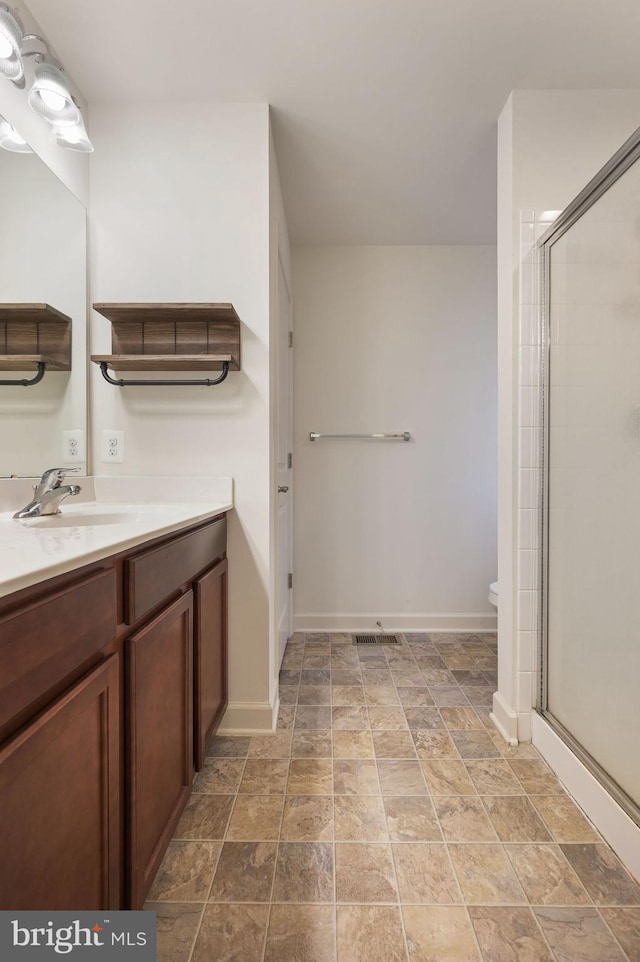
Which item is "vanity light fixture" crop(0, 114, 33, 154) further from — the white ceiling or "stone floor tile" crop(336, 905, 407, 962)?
"stone floor tile" crop(336, 905, 407, 962)

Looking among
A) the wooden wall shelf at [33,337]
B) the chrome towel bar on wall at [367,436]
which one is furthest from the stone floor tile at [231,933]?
the chrome towel bar on wall at [367,436]

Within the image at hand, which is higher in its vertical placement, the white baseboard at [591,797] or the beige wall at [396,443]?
the beige wall at [396,443]

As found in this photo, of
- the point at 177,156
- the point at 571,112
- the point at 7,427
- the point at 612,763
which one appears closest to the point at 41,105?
the point at 177,156

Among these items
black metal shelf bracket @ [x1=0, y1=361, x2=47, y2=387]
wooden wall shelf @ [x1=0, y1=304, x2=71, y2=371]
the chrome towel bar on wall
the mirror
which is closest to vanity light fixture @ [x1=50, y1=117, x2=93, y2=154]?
the mirror

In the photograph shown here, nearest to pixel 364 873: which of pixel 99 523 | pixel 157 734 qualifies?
pixel 157 734

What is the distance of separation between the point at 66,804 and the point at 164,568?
1.58ft

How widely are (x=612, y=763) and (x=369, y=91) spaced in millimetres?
2278

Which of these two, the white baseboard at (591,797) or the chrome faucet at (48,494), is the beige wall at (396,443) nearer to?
the white baseboard at (591,797)

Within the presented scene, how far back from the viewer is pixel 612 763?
4.22 ft

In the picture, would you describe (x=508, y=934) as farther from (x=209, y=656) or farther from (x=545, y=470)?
(x=545, y=470)

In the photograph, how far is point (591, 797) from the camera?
1.32 meters

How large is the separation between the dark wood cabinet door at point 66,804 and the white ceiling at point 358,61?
1817 millimetres

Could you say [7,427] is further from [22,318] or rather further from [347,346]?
[347,346]

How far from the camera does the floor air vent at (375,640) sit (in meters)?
2.72
